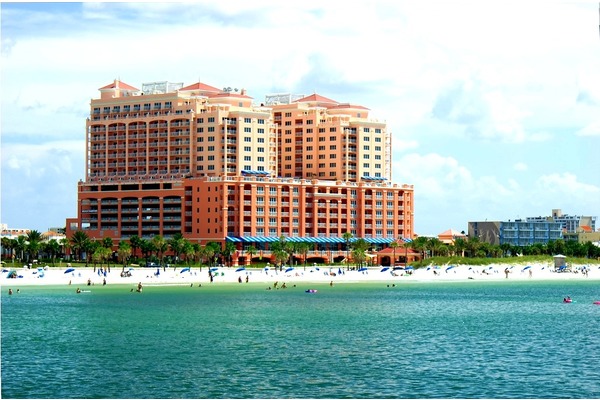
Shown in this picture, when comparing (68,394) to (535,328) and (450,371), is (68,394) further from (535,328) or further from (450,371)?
(535,328)

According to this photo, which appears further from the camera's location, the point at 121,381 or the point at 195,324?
the point at 195,324

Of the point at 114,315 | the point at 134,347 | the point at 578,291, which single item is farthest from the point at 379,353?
the point at 578,291

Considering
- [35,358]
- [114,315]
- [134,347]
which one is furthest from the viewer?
[114,315]

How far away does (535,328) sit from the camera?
10750cm

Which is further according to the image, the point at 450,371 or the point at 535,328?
the point at 535,328

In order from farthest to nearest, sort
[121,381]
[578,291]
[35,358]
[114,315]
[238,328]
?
[578,291] < [114,315] < [238,328] < [35,358] < [121,381]

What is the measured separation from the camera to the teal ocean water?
67625 millimetres

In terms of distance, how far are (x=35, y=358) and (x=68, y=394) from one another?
1749 centimetres

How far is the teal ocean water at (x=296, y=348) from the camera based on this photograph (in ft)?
222

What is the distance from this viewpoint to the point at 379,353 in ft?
279

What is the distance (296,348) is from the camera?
87.9m

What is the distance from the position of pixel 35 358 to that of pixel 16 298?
2977 inches

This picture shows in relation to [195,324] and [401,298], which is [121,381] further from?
[401,298]

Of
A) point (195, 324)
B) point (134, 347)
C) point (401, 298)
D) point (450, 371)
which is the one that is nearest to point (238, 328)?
point (195, 324)
